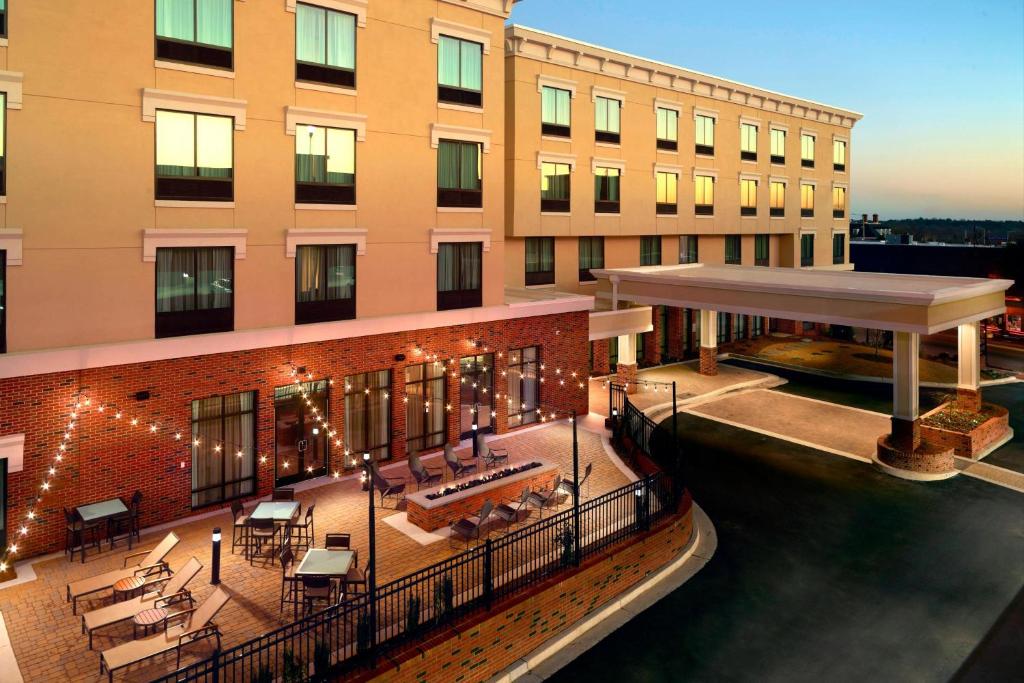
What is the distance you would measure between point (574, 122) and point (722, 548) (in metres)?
Result: 20.7

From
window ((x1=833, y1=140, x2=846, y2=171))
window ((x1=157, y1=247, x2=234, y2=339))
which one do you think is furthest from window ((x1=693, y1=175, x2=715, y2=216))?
window ((x1=157, y1=247, x2=234, y2=339))

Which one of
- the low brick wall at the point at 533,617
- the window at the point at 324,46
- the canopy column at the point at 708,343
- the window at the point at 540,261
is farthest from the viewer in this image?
the canopy column at the point at 708,343

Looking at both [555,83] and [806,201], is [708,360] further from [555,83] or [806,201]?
[806,201]

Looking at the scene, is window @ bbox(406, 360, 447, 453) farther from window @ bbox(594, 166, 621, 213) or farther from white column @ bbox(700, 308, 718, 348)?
white column @ bbox(700, 308, 718, 348)

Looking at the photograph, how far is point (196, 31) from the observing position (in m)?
16.2

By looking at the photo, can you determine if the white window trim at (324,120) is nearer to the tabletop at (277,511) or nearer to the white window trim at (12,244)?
the white window trim at (12,244)

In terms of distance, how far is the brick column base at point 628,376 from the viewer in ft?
103

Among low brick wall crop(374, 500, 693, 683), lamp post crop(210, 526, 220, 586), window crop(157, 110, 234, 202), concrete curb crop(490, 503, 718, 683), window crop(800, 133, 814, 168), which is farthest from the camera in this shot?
window crop(800, 133, 814, 168)

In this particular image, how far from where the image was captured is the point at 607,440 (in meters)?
22.5

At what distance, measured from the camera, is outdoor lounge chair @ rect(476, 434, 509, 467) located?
19453 millimetres

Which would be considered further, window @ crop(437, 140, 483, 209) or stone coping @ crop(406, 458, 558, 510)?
window @ crop(437, 140, 483, 209)

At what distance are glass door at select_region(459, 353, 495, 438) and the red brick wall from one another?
2.12m

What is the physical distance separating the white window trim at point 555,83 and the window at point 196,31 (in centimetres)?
1516

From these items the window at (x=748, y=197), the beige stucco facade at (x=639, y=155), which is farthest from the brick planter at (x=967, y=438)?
the window at (x=748, y=197)
